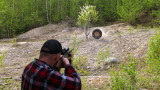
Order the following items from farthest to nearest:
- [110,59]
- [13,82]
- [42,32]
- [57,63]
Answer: [42,32] → [110,59] → [13,82] → [57,63]

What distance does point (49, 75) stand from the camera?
2180 mm

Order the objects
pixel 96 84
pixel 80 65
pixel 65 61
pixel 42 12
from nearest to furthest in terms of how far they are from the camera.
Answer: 1. pixel 65 61
2. pixel 96 84
3. pixel 80 65
4. pixel 42 12

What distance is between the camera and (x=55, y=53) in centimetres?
231

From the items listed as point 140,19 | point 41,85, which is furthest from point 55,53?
point 140,19

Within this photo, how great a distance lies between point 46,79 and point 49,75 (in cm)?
6

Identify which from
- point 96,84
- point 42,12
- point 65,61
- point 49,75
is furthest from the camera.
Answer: point 42,12

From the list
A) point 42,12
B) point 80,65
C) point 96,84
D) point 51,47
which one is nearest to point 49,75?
point 51,47

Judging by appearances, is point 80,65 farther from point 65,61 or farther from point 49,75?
point 49,75

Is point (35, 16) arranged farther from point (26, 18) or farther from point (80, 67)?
point (80, 67)

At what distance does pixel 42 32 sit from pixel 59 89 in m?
21.1

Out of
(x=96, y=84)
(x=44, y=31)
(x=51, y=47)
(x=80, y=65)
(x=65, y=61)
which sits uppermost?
(x=51, y=47)

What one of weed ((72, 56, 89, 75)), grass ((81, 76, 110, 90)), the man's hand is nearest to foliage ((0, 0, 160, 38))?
weed ((72, 56, 89, 75))

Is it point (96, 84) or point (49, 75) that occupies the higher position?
point (49, 75)

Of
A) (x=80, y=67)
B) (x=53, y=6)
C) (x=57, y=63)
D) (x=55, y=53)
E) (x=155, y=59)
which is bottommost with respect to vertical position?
(x=80, y=67)
